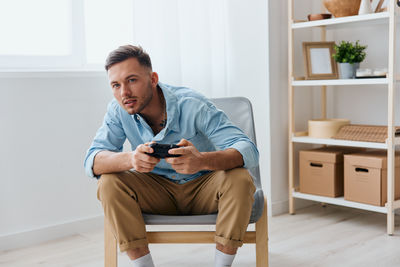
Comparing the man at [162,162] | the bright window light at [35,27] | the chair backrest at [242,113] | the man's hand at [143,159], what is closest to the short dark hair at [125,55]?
the man at [162,162]

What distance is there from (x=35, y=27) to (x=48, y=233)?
3.48 feet

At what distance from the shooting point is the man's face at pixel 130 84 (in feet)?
5.45

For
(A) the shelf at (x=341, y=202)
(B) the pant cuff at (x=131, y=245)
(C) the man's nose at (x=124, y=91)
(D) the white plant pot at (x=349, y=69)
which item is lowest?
(A) the shelf at (x=341, y=202)

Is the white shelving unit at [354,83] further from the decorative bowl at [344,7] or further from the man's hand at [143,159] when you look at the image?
the man's hand at [143,159]

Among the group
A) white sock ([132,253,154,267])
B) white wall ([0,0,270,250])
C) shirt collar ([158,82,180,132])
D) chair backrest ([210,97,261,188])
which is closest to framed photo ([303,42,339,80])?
white wall ([0,0,270,250])

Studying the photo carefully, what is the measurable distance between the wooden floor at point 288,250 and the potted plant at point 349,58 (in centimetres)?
83

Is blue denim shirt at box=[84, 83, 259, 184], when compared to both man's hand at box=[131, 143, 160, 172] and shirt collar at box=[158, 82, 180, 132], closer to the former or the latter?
shirt collar at box=[158, 82, 180, 132]

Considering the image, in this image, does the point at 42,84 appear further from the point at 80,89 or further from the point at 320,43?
Result: the point at 320,43

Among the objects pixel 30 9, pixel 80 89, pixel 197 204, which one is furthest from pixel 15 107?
pixel 197 204

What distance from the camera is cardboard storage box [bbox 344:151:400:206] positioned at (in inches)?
97.0

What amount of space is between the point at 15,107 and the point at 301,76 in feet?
5.45

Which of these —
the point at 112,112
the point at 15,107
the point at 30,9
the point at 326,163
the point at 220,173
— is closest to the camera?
the point at 220,173

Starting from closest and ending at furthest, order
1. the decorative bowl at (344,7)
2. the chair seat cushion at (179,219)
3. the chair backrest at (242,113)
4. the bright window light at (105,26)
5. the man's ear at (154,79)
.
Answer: the chair seat cushion at (179,219) < the man's ear at (154,79) < the chair backrest at (242,113) < the decorative bowl at (344,7) < the bright window light at (105,26)

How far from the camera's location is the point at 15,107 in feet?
7.58
